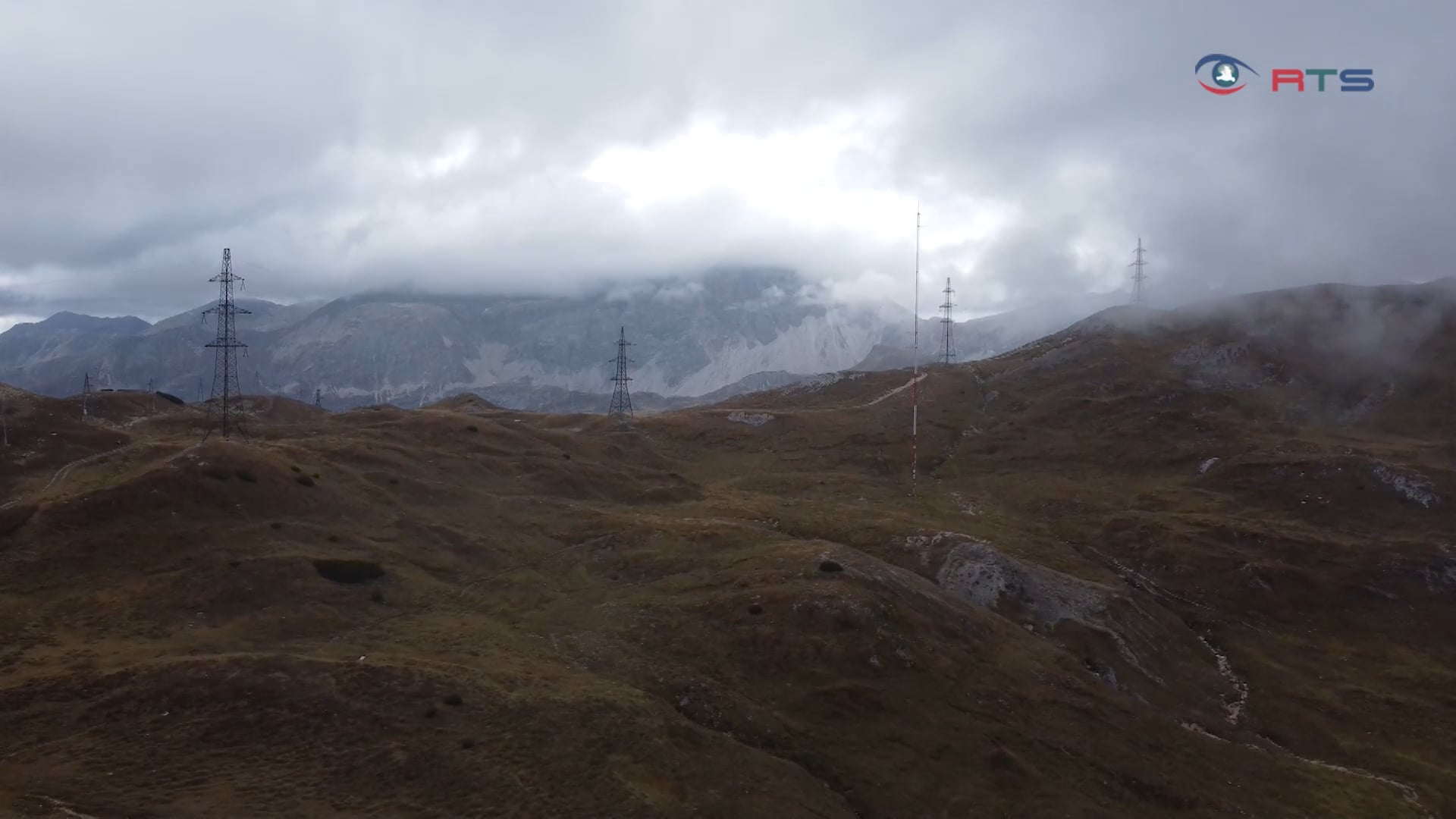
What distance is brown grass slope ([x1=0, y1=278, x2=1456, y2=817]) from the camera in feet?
147

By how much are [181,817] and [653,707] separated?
83.8 ft

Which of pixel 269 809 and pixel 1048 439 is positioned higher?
→ pixel 1048 439

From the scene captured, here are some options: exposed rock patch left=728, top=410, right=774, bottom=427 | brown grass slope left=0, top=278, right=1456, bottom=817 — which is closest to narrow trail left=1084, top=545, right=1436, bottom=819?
brown grass slope left=0, top=278, right=1456, bottom=817

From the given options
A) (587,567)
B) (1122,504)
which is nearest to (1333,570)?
(1122,504)

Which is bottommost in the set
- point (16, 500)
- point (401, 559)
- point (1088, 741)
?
point (1088, 741)

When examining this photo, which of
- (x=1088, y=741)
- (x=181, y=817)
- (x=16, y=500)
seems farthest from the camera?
(x=16, y=500)

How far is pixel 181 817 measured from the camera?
1419 inches

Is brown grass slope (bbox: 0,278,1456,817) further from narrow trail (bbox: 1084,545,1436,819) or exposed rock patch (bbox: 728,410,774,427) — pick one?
exposed rock patch (bbox: 728,410,774,427)

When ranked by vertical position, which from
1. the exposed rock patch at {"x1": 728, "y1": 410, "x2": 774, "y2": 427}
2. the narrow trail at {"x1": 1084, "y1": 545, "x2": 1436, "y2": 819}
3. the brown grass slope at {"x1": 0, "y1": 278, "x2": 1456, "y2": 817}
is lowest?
the narrow trail at {"x1": 1084, "y1": 545, "x2": 1436, "y2": 819}

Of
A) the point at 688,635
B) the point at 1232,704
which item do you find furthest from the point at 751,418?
the point at 688,635

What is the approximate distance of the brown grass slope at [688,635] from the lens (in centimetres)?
4488

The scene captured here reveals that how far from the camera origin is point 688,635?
217 feet

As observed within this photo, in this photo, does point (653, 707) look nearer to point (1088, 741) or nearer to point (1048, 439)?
point (1088, 741)

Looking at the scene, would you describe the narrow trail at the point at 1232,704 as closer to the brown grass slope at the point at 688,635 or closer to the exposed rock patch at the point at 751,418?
the brown grass slope at the point at 688,635
